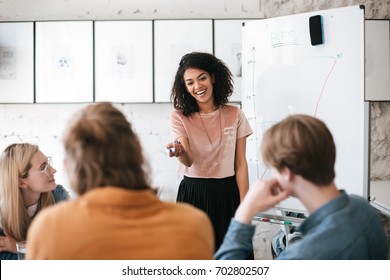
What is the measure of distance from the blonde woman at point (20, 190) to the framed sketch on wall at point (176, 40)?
146 cm

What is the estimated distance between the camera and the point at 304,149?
1002 millimetres

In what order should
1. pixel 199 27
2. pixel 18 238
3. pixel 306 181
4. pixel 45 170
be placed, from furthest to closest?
pixel 199 27, pixel 45 170, pixel 18 238, pixel 306 181

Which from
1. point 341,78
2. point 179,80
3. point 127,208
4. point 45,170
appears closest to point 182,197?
point 179,80

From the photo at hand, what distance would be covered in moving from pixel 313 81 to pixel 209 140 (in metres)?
0.60

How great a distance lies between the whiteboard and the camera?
1996mm

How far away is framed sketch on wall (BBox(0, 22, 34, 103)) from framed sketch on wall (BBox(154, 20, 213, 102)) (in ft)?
2.81

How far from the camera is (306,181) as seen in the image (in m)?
1.03

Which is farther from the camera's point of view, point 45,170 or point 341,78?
point 341,78

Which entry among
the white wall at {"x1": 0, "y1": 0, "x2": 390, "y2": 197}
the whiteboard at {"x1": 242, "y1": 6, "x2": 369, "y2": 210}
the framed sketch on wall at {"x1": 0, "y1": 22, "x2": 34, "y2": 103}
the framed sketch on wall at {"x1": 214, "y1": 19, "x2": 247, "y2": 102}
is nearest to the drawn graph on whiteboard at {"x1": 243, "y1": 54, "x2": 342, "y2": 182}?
the whiteboard at {"x1": 242, "y1": 6, "x2": 369, "y2": 210}

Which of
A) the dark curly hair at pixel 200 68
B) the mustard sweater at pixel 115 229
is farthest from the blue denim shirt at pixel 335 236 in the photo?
the dark curly hair at pixel 200 68

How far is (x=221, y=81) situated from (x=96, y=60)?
1166 mm

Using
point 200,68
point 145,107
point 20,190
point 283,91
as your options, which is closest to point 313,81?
point 283,91

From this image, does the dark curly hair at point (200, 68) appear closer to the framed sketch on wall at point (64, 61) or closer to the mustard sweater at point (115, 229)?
the framed sketch on wall at point (64, 61)

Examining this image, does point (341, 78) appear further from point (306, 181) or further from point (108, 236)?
point (108, 236)
